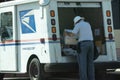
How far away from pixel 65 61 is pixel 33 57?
3.24ft

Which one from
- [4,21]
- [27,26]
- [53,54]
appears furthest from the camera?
[4,21]

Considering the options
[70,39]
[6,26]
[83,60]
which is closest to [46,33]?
[70,39]

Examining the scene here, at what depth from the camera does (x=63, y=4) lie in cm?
1195

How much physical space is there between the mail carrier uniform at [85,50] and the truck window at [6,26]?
92.1 inches

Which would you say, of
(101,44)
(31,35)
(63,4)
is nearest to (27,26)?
(31,35)

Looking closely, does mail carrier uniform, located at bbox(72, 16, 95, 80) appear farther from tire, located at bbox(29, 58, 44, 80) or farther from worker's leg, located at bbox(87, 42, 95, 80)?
tire, located at bbox(29, 58, 44, 80)

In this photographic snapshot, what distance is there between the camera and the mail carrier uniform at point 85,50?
37.0 feet

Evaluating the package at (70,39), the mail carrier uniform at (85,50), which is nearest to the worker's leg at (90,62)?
the mail carrier uniform at (85,50)

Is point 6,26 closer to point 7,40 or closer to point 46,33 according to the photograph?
point 7,40

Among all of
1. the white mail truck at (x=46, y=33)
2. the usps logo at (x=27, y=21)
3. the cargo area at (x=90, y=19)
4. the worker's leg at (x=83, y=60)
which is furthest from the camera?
the cargo area at (x=90, y=19)

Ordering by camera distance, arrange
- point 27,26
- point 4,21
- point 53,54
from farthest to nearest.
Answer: point 4,21
point 27,26
point 53,54

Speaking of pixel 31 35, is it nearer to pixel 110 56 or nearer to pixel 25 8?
pixel 25 8

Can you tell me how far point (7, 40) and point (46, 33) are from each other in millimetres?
1829

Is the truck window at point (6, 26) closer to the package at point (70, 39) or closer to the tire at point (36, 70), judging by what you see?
the tire at point (36, 70)
